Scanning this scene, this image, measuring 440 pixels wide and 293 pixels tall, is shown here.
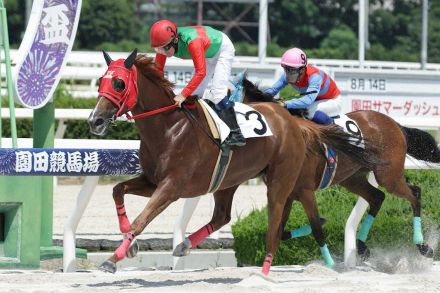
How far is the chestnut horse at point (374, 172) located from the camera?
7547 mm

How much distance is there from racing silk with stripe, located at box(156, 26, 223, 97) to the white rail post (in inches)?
39.5

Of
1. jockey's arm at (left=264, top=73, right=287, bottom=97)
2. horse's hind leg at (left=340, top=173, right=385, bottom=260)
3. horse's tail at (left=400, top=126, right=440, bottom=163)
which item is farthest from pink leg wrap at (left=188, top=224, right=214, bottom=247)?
horse's tail at (left=400, top=126, right=440, bottom=163)

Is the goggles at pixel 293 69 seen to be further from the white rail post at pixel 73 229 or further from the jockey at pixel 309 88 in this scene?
the white rail post at pixel 73 229

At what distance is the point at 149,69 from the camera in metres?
6.45

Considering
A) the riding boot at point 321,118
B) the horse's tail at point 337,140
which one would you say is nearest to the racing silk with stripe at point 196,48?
the horse's tail at point 337,140

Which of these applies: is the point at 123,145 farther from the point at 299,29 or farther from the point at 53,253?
the point at 299,29

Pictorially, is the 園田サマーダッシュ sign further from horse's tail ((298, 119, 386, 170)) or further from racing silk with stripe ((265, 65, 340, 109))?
horse's tail ((298, 119, 386, 170))

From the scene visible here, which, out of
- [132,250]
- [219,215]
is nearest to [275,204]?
[219,215]

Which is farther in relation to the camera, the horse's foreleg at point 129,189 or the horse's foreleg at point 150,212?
the horse's foreleg at point 129,189

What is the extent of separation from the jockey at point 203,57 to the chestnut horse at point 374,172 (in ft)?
1.95

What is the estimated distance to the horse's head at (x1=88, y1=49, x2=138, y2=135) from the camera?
6082 millimetres

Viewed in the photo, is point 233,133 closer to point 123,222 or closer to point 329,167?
point 123,222

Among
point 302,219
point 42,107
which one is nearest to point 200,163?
point 42,107

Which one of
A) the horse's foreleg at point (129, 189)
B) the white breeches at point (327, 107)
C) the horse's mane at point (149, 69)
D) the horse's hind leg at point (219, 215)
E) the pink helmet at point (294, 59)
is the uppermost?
the pink helmet at point (294, 59)
